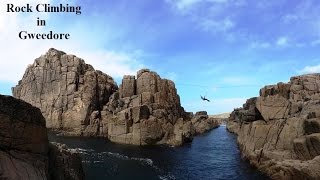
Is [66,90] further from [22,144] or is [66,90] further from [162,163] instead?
[22,144]

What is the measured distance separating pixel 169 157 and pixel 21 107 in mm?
48656

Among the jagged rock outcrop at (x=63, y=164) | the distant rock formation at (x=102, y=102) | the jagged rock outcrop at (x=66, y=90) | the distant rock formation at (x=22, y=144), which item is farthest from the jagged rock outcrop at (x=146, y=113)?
the distant rock formation at (x=22, y=144)

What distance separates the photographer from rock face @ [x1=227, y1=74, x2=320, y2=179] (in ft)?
141

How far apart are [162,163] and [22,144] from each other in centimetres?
4154

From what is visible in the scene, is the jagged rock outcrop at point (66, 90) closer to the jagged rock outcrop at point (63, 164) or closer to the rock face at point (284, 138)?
the rock face at point (284, 138)

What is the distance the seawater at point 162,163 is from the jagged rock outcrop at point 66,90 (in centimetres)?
2686

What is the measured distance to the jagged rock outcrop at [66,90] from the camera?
116m

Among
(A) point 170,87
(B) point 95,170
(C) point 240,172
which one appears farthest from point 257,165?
(A) point 170,87

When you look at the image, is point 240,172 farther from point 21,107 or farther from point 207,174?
point 21,107

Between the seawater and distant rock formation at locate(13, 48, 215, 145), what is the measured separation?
6372mm

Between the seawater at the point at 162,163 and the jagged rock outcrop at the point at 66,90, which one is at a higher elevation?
the jagged rock outcrop at the point at 66,90

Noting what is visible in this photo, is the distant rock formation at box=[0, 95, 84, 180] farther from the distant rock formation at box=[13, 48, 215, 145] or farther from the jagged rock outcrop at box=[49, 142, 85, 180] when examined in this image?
the distant rock formation at box=[13, 48, 215, 145]

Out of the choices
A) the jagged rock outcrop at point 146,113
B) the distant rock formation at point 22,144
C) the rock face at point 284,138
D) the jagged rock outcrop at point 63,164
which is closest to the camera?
the distant rock formation at point 22,144

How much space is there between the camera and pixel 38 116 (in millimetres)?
27844
